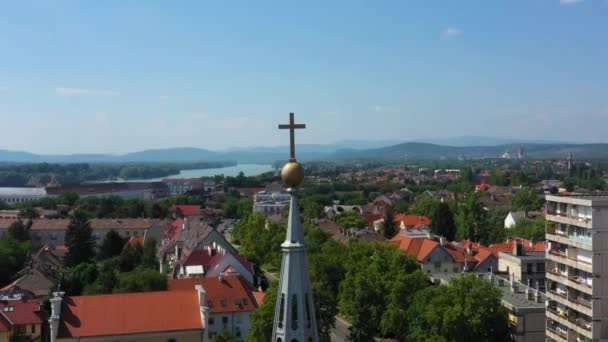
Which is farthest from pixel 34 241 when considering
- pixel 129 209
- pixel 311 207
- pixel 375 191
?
pixel 375 191

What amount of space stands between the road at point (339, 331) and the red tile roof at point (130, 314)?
12731 mm

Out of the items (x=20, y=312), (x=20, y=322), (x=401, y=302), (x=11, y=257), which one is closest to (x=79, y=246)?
(x=11, y=257)

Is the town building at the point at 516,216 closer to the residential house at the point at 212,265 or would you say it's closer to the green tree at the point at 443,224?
the green tree at the point at 443,224

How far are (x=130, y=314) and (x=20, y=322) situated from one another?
10617 mm

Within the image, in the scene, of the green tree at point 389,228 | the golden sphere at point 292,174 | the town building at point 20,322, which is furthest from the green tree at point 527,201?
the golden sphere at point 292,174

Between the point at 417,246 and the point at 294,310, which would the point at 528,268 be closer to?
the point at 417,246

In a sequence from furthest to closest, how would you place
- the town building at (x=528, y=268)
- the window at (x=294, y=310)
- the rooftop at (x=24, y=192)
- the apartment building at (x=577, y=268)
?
the rooftop at (x=24, y=192)
the town building at (x=528, y=268)
the apartment building at (x=577, y=268)
the window at (x=294, y=310)

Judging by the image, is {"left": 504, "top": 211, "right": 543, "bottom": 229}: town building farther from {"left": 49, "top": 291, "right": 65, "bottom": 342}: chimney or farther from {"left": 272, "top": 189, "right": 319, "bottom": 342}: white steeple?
{"left": 272, "top": 189, "right": 319, "bottom": 342}: white steeple

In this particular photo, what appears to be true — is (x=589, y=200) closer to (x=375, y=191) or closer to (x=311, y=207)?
(x=311, y=207)

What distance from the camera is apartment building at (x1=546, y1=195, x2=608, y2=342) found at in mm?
35000

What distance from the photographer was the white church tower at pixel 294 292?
13.0 metres

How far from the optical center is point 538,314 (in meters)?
41.6

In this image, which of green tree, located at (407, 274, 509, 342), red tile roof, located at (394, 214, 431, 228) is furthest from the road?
red tile roof, located at (394, 214, 431, 228)

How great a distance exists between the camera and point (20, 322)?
1837 inches
